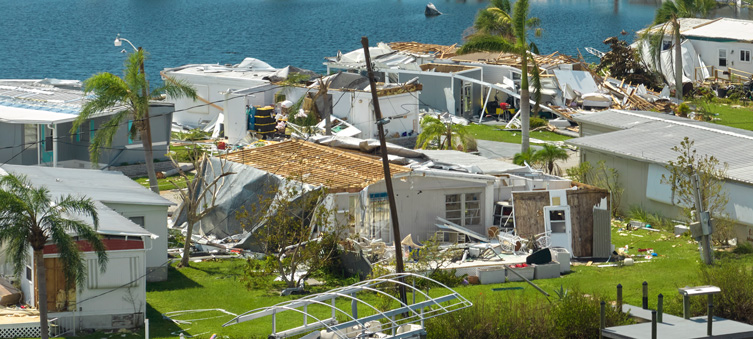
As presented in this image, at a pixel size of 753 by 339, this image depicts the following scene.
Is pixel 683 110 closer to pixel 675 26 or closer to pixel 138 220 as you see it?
pixel 675 26

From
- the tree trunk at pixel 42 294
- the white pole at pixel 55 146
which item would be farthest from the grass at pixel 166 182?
the tree trunk at pixel 42 294

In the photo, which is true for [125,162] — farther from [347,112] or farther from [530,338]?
[530,338]

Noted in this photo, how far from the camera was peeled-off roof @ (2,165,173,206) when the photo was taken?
2716cm

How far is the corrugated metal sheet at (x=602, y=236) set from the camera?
→ 2936 centimetres

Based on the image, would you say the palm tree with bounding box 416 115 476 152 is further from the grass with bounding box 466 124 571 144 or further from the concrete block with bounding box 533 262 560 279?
the concrete block with bounding box 533 262 560 279

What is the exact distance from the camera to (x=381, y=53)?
61906mm

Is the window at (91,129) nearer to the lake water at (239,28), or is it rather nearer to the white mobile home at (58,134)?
the white mobile home at (58,134)

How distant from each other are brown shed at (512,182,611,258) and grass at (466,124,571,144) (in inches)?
647

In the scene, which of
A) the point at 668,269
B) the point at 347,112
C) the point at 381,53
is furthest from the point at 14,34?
the point at 668,269

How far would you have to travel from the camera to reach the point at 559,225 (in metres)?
30.0

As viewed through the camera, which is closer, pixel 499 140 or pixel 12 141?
pixel 12 141

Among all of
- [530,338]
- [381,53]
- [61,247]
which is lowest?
[530,338]

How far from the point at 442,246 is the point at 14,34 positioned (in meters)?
110

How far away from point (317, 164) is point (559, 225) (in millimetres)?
7557
